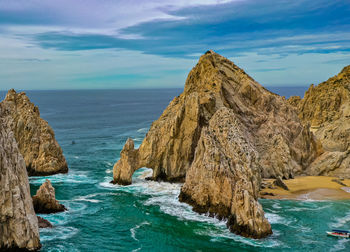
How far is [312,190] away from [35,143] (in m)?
52.3

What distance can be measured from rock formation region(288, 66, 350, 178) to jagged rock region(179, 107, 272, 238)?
71.0 feet

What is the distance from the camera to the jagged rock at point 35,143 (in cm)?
7650

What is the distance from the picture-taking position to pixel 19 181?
38.7m

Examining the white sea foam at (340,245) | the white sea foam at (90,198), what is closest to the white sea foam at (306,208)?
the white sea foam at (340,245)

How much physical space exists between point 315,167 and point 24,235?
2171 inches

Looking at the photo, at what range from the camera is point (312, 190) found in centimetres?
6312

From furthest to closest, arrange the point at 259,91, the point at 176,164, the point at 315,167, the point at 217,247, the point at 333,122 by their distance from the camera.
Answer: the point at 333,122
the point at 259,91
the point at 315,167
the point at 176,164
the point at 217,247

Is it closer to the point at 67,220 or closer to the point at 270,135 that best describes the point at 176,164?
the point at 270,135

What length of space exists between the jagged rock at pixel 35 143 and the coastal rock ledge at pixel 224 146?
15.6 meters

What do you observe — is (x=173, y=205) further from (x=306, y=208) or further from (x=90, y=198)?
(x=306, y=208)

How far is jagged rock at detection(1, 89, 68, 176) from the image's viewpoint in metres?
76.5

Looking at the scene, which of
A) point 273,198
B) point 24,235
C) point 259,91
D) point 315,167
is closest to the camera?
point 24,235

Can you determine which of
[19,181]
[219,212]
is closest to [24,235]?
[19,181]

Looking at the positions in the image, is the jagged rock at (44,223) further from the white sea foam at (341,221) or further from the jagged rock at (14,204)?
the white sea foam at (341,221)
